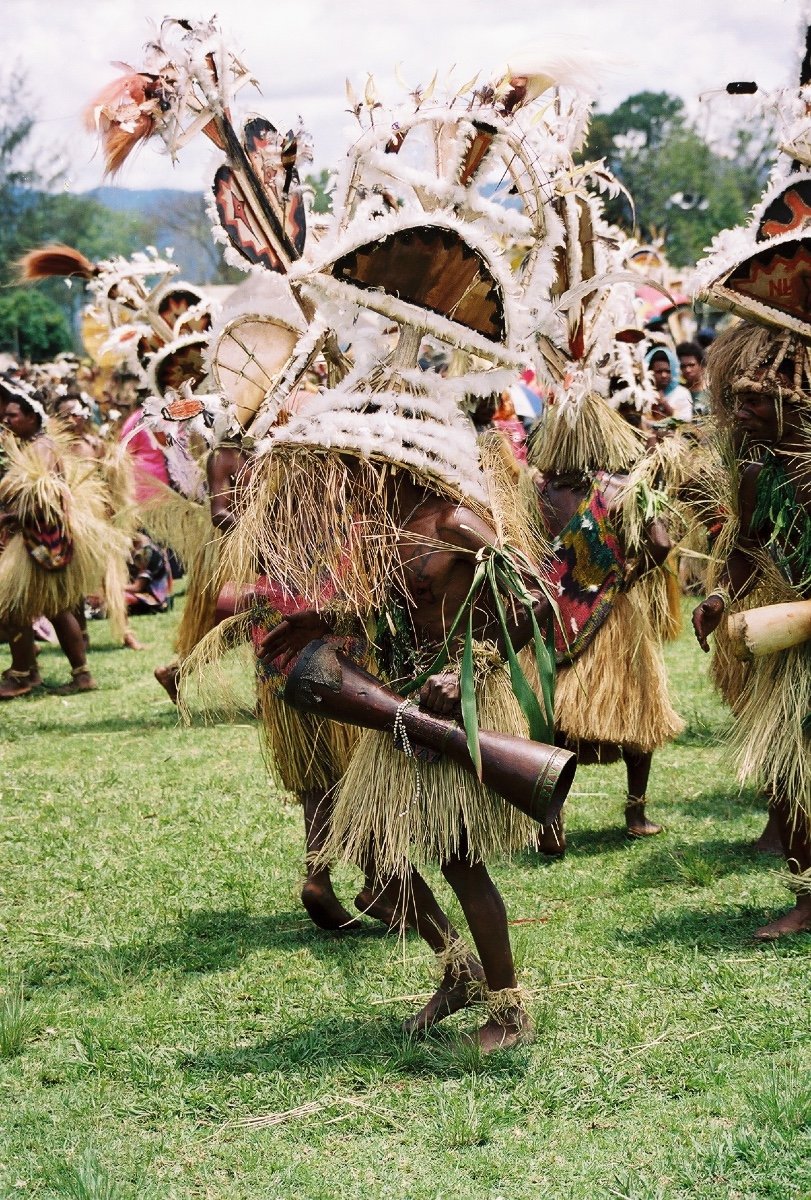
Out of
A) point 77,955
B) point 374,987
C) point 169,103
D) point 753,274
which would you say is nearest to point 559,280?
point 753,274

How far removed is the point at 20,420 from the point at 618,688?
467 centimetres

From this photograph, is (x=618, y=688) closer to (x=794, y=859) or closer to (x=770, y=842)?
(x=770, y=842)

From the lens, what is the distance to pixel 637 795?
5.17 m

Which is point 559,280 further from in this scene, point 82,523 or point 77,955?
point 82,523

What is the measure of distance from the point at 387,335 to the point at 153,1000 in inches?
77.6

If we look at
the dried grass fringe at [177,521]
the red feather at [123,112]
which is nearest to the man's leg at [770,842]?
the dried grass fringe at [177,521]

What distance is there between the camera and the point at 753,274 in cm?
379

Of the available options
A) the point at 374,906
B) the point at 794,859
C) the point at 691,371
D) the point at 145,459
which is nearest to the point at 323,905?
the point at 374,906

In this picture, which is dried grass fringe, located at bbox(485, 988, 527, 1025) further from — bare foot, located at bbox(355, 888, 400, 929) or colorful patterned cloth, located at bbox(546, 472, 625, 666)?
colorful patterned cloth, located at bbox(546, 472, 625, 666)

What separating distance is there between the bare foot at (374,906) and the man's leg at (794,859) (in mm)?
1119

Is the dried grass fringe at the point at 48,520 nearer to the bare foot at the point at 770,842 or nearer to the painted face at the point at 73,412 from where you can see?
the painted face at the point at 73,412

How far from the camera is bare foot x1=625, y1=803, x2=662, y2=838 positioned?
5168 mm

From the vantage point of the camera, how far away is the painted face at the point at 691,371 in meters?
9.37

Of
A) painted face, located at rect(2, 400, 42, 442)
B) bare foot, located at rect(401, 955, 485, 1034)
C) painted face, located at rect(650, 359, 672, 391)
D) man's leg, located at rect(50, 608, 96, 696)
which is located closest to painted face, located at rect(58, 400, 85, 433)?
painted face, located at rect(2, 400, 42, 442)
